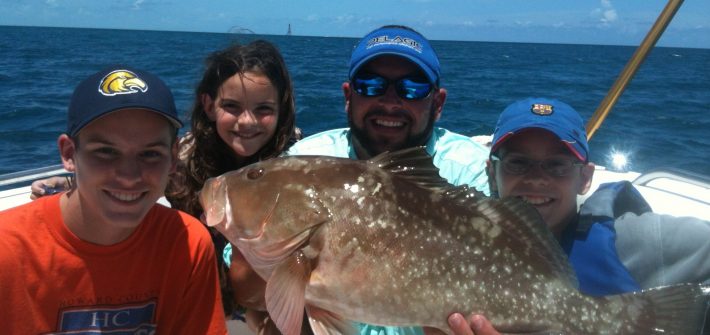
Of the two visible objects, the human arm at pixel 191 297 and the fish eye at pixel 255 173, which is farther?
the human arm at pixel 191 297

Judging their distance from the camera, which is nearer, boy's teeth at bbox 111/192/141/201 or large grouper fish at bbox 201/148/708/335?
large grouper fish at bbox 201/148/708/335

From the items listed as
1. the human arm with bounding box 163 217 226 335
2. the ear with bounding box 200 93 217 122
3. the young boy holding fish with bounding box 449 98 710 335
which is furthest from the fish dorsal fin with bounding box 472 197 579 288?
the ear with bounding box 200 93 217 122

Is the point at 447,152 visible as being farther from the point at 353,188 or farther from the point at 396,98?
the point at 353,188

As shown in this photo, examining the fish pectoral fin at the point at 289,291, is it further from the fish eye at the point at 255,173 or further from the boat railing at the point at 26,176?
the boat railing at the point at 26,176

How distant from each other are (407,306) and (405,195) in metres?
0.44

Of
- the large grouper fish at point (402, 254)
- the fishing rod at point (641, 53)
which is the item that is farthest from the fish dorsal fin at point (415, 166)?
the fishing rod at point (641, 53)

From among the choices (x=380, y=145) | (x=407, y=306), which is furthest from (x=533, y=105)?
(x=407, y=306)

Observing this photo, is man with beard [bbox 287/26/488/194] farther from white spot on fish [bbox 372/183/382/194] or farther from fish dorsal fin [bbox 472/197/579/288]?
white spot on fish [bbox 372/183/382/194]

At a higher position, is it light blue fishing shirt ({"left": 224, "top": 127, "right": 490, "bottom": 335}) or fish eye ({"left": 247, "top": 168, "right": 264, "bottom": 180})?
light blue fishing shirt ({"left": 224, "top": 127, "right": 490, "bottom": 335})

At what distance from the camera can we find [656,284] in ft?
9.86

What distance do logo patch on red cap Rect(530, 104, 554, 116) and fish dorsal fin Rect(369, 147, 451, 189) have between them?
104 cm

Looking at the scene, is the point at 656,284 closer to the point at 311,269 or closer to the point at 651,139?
the point at 311,269

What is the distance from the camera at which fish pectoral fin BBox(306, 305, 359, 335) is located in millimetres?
2260

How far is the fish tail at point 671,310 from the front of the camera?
7.41ft
